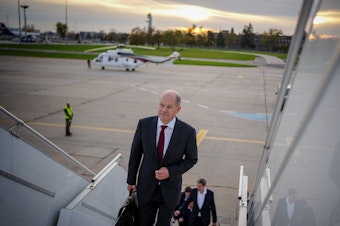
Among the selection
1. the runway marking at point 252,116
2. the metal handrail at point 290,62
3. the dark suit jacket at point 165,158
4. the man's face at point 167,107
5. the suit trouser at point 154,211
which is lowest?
the runway marking at point 252,116

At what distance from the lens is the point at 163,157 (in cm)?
283

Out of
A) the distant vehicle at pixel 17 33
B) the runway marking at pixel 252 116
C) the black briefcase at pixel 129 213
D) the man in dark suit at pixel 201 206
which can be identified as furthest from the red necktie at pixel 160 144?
the runway marking at pixel 252 116

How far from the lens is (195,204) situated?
4.67 m

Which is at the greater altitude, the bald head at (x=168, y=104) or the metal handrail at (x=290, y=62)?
the metal handrail at (x=290, y=62)

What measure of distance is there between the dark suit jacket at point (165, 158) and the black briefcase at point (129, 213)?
0.09 m

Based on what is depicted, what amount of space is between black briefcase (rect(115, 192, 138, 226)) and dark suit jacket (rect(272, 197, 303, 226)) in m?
1.42

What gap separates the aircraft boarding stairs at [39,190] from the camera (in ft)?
8.92

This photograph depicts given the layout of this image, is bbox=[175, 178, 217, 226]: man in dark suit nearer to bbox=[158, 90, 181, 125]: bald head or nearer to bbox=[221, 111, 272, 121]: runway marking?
bbox=[158, 90, 181, 125]: bald head

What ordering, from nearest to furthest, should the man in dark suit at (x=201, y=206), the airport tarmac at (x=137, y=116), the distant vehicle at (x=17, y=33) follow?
the man in dark suit at (x=201, y=206), the airport tarmac at (x=137, y=116), the distant vehicle at (x=17, y=33)

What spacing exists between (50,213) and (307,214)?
2734 mm

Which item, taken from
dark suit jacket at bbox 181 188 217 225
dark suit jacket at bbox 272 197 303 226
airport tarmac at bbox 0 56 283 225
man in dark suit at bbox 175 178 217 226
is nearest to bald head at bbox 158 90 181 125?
dark suit jacket at bbox 272 197 303 226

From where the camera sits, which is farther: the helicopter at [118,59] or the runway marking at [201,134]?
the helicopter at [118,59]

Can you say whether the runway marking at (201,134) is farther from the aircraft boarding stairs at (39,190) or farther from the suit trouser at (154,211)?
the suit trouser at (154,211)

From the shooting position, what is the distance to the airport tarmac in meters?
8.15
